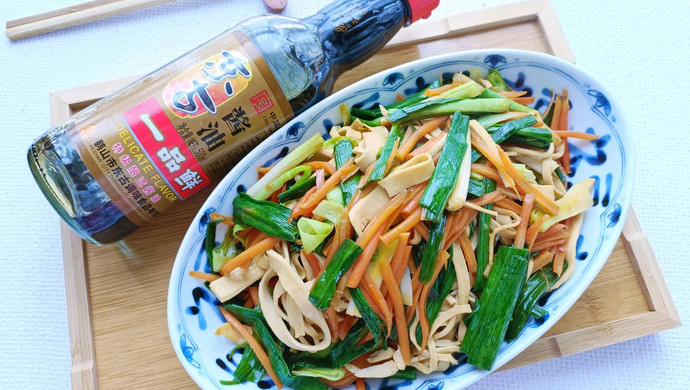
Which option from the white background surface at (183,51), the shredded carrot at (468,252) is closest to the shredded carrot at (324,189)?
the shredded carrot at (468,252)

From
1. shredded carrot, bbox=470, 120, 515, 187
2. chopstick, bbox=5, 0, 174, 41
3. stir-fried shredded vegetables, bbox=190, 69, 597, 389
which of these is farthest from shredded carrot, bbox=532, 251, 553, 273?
chopstick, bbox=5, 0, 174, 41

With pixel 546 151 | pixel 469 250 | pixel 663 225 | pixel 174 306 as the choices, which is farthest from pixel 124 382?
pixel 663 225

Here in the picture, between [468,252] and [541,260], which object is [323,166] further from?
[541,260]

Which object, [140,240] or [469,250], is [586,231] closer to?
[469,250]

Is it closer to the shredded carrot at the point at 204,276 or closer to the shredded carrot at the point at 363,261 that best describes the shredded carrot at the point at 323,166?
the shredded carrot at the point at 363,261

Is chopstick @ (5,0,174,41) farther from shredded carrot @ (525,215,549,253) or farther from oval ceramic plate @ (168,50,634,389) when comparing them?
shredded carrot @ (525,215,549,253)

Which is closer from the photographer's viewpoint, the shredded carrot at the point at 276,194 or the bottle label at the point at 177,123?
the bottle label at the point at 177,123
